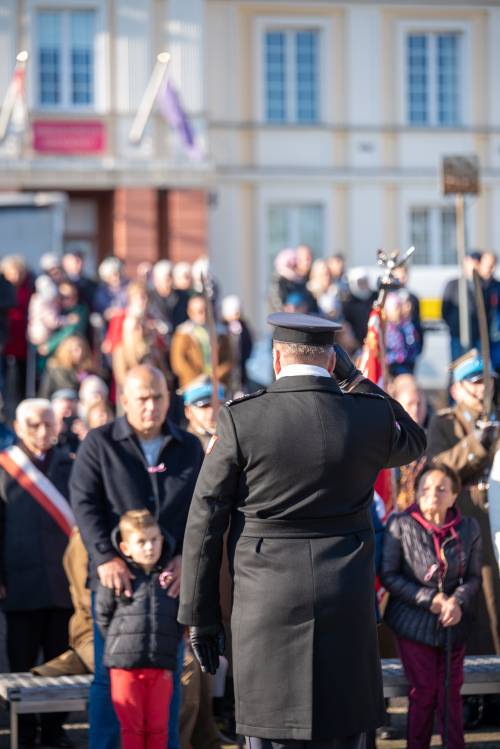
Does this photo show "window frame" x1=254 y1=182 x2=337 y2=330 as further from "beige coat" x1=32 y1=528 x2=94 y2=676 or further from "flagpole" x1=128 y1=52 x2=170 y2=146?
"beige coat" x1=32 y1=528 x2=94 y2=676

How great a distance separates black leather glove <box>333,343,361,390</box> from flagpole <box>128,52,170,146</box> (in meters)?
20.0

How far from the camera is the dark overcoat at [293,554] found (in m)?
4.92

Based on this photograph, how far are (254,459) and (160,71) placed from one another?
21.2m

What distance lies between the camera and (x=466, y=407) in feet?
27.7

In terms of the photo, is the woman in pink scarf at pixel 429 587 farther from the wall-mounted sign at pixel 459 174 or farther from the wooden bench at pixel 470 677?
the wall-mounted sign at pixel 459 174

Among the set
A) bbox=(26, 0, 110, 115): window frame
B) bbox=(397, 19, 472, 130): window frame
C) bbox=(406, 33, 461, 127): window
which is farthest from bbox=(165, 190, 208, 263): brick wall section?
bbox=(406, 33, 461, 127): window

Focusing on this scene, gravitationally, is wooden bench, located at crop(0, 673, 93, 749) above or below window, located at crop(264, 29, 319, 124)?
below

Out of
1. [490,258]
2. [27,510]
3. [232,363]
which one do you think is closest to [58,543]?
[27,510]

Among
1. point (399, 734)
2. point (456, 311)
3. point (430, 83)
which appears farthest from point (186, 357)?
point (430, 83)

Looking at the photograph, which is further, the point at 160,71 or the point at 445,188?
the point at 160,71

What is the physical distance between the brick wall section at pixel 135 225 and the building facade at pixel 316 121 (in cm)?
4

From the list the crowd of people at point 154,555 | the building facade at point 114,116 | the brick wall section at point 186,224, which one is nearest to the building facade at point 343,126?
the brick wall section at point 186,224

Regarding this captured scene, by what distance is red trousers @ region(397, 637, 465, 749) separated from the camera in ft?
22.1

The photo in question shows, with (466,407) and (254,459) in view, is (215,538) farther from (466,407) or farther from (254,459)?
(466,407)
